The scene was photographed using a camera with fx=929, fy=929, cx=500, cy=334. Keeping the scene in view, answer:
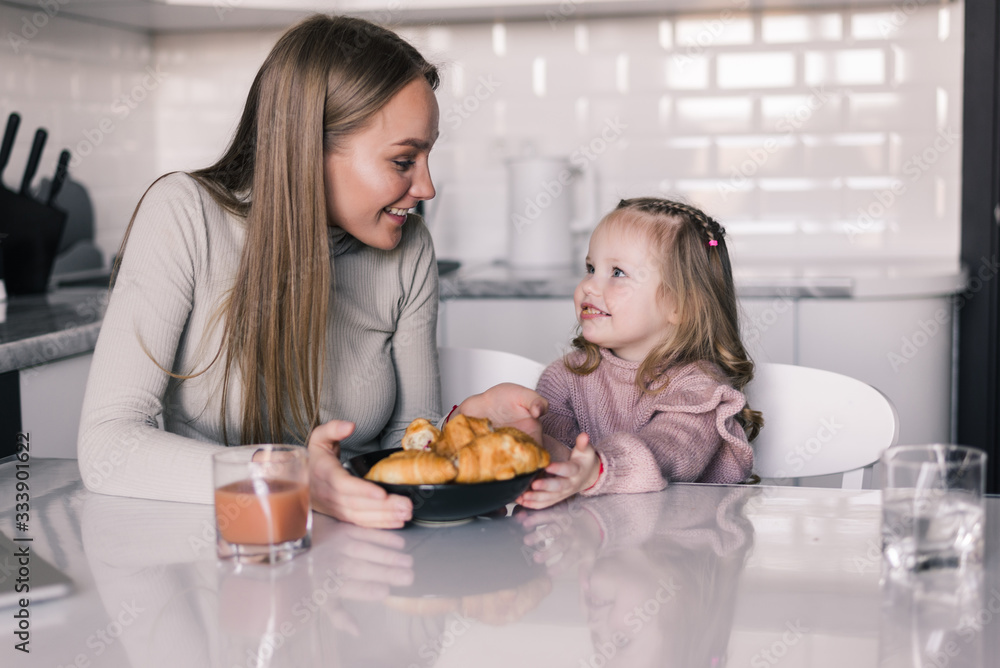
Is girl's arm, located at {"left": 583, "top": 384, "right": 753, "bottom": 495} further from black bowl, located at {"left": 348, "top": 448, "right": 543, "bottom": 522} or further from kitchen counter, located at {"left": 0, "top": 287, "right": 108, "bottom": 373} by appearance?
kitchen counter, located at {"left": 0, "top": 287, "right": 108, "bottom": 373}

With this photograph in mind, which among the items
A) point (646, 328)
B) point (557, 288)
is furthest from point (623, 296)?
point (557, 288)

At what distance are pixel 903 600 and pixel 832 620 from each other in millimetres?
71

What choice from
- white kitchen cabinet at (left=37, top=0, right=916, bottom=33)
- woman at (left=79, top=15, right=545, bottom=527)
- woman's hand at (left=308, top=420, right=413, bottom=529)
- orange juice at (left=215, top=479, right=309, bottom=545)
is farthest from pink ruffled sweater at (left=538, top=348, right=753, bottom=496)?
white kitchen cabinet at (left=37, top=0, right=916, bottom=33)

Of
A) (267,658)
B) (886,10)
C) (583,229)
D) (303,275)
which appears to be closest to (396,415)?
(303,275)

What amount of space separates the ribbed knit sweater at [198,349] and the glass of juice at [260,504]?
0.64ft

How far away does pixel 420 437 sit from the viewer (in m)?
0.88

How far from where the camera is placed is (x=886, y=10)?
8.51 feet

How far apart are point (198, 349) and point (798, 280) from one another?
1494mm

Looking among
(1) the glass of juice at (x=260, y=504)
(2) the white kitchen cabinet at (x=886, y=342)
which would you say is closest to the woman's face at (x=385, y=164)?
(1) the glass of juice at (x=260, y=504)

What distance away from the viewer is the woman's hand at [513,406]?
1.06 m

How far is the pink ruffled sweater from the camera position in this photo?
1001mm

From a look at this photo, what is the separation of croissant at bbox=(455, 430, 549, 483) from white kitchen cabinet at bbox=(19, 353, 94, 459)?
1.10m

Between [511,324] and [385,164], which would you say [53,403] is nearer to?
[385,164]

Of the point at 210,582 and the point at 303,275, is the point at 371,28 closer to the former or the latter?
the point at 303,275
